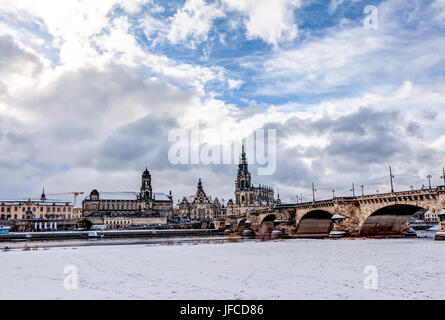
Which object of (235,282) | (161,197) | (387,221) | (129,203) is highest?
(161,197)

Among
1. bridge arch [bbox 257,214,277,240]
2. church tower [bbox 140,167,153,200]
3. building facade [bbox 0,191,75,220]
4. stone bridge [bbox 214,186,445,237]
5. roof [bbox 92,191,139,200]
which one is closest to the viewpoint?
stone bridge [bbox 214,186,445,237]

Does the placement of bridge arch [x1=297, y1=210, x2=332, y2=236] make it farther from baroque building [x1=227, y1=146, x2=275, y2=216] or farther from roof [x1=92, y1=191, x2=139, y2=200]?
roof [x1=92, y1=191, x2=139, y2=200]

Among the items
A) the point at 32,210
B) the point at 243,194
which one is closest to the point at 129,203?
the point at 32,210

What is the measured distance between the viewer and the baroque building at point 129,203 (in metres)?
173

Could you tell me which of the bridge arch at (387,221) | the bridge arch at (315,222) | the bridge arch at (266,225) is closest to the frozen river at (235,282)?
the bridge arch at (387,221)

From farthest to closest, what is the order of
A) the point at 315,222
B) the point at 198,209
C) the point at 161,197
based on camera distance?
1. the point at 198,209
2. the point at 161,197
3. the point at 315,222

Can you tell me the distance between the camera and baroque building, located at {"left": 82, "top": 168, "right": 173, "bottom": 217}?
173 meters

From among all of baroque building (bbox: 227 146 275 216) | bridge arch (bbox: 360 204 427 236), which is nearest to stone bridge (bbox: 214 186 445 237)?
bridge arch (bbox: 360 204 427 236)

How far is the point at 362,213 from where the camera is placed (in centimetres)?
5616

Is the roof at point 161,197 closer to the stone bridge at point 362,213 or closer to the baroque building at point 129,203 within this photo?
the baroque building at point 129,203

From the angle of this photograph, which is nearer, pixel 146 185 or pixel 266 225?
Result: pixel 266 225

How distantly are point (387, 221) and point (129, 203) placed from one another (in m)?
144

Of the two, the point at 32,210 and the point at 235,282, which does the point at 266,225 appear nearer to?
the point at 235,282
